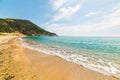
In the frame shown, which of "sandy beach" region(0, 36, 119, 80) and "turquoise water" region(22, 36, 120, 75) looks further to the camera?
"turquoise water" region(22, 36, 120, 75)

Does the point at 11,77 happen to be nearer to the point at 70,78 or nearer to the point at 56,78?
the point at 56,78

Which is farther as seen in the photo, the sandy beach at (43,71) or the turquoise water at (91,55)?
the turquoise water at (91,55)

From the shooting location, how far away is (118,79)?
24.6 ft

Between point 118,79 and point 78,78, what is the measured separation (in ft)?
9.00

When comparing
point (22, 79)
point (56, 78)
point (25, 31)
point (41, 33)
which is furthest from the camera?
point (41, 33)

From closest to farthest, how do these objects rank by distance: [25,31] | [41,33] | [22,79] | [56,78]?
[22,79], [56,78], [25,31], [41,33]

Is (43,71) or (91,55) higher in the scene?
(43,71)

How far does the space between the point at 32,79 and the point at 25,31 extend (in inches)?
6785

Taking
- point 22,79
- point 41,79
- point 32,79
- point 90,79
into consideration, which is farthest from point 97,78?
point 22,79

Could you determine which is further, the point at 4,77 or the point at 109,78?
the point at 109,78

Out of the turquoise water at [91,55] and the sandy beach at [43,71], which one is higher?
the sandy beach at [43,71]

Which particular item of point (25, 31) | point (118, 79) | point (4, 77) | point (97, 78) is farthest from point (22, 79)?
point (25, 31)

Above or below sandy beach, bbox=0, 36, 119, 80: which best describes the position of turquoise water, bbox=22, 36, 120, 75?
below

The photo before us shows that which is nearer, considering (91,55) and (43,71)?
(43,71)
